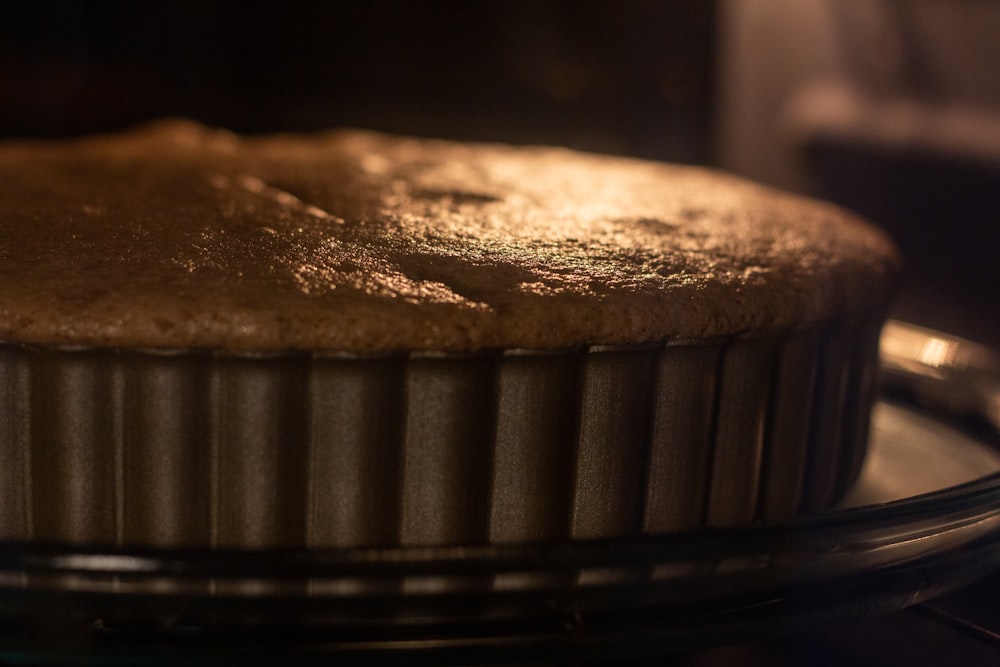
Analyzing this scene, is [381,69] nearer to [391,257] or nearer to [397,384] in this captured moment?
[391,257]

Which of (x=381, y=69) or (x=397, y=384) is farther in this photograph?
(x=381, y=69)

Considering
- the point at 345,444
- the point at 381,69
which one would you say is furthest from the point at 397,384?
the point at 381,69

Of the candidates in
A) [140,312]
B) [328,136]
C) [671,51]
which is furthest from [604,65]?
[140,312]

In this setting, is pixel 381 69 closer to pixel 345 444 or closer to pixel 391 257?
pixel 391 257

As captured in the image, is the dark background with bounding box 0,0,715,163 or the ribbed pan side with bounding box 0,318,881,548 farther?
the dark background with bounding box 0,0,715,163

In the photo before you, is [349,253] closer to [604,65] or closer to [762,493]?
[762,493]

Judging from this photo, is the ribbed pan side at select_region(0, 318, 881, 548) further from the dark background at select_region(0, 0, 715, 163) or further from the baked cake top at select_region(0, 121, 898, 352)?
the dark background at select_region(0, 0, 715, 163)

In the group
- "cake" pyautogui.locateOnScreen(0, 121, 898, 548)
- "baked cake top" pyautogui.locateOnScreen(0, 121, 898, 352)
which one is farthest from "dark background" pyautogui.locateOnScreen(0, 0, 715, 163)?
"cake" pyautogui.locateOnScreen(0, 121, 898, 548)
